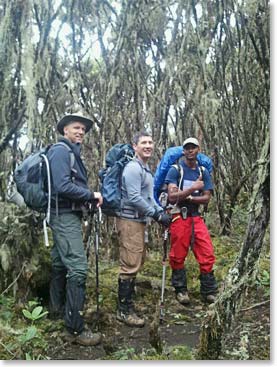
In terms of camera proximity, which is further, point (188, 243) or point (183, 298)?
point (188, 243)

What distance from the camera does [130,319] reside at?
3428 mm

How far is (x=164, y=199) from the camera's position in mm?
3977

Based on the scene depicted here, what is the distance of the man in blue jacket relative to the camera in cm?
310

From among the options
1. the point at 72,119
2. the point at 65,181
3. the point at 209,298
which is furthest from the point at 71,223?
the point at 209,298

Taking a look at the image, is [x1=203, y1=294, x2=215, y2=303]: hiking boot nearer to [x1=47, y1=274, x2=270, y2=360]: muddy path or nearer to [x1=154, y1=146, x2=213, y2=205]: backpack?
[x1=47, y1=274, x2=270, y2=360]: muddy path

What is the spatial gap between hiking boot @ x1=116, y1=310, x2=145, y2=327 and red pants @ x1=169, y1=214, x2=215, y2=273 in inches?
26.1

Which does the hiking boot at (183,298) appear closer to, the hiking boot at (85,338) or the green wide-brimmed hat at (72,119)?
the hiking boot at (85,338)

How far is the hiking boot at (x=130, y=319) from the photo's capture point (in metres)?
3.40

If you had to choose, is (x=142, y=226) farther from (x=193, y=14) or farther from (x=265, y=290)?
(x=193, y=14)

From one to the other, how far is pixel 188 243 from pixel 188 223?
0.17 m

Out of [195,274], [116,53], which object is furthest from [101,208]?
[116,53]

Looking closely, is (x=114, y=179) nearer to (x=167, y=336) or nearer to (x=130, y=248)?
(x=130, y=248)

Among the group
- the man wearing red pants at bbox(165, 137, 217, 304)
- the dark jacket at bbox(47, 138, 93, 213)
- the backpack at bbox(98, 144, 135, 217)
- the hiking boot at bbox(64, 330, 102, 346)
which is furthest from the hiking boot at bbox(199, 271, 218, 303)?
the dark jacket at bbox(47, 138, 93, 213)

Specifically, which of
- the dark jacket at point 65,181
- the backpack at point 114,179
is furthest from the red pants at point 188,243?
the dark jacket at point 65,181
